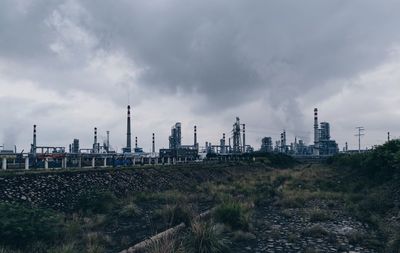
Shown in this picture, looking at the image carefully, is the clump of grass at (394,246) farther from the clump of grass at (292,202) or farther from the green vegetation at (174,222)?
the clump of grass at (292,202)

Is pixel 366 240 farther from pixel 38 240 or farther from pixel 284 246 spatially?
pixel 38 240

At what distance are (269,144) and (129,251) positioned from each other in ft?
535

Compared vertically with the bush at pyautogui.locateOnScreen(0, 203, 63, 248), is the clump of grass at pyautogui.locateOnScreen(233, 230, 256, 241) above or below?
below

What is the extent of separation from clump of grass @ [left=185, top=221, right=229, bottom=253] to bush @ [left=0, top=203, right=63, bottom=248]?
14.3 ft

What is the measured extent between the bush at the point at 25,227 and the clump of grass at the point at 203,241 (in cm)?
436

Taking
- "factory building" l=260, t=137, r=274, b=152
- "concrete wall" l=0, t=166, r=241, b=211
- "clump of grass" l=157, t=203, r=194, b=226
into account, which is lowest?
"clump of grass" l=157, t=203, r=194, b=226

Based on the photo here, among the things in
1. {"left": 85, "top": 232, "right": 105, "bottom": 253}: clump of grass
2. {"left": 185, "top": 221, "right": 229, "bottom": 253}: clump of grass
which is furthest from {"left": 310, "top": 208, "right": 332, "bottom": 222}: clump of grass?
{"left": 85, "top": 232, "right": 105, "bottom": 253}: clump of grass

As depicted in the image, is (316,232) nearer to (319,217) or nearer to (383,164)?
(319,217)

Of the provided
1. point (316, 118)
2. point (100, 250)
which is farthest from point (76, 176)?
point (316, 118)

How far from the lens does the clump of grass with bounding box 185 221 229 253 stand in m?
10.2

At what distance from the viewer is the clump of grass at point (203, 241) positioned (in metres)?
10.2

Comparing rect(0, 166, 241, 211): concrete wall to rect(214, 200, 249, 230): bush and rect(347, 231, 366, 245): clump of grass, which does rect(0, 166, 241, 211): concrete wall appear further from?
rect(347, 231, 366, 245): clump of grass

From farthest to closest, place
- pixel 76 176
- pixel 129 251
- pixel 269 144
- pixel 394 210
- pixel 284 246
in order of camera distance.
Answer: pixel 269 144 < pixel 76 176 < pixel 394 210 < pixel 284 246 < pixel 129 251

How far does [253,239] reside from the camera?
42.3 ft
